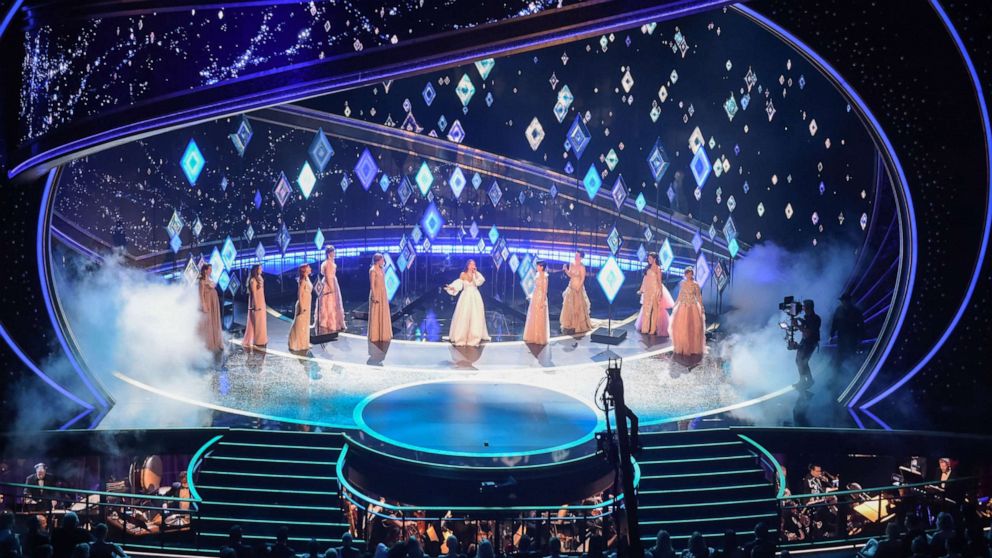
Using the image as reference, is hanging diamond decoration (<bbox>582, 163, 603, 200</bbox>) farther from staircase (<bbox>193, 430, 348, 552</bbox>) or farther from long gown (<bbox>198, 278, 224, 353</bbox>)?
staircase (<bbox>193, 430, 348, 552</bbox>)

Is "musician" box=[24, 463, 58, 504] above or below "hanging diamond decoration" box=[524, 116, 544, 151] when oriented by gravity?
below

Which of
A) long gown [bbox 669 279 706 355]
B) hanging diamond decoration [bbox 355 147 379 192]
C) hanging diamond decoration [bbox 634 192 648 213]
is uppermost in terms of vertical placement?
hanging diamond decoration [bbox 355 147 379 192]

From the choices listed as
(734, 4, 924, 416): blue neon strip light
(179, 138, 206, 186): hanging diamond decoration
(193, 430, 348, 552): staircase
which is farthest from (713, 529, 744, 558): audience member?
(179, 138, 206, 186): hanging diamond decoration

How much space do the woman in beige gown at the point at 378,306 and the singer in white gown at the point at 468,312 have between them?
1064 mm

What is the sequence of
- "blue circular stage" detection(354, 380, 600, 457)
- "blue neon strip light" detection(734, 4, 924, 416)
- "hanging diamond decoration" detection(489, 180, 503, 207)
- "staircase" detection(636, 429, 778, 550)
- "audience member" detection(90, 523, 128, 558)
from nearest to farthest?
"audience member" detection(90, 523, 128, 558), "staircase" detection(636, 429, 778, 550), "blue circular stage" detection(354, 380, 600, 457), "blue neon strip light" detection(734, 4, 924, 416), "hanging diamond decoration" detection(489, 180, 503, 207)

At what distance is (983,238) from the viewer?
10406mm

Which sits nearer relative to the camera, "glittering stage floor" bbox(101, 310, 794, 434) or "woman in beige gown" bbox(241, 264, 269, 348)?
"glittering stage floor" bbox(101, 310, 794, 434)

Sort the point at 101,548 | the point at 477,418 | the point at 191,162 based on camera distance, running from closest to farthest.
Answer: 1. the point at 101,548
2. the point at 477,418
3. the point at 191,162

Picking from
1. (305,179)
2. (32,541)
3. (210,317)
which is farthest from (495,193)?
(32,541)

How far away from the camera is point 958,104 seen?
10.2m

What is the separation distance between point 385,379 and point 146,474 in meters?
3.45

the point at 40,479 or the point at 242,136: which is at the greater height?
the point at 242,136

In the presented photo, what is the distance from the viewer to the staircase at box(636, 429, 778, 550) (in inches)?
376

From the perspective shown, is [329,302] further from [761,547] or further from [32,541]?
[761,547]
